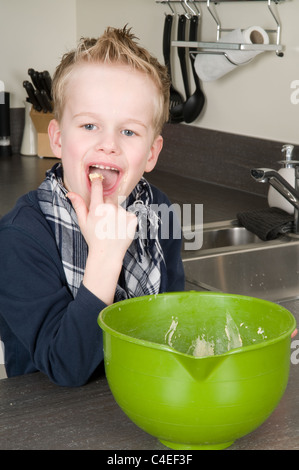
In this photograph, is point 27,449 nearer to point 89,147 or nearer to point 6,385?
point 6,385

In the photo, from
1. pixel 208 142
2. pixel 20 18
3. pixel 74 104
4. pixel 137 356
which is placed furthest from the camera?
pixel 20 18

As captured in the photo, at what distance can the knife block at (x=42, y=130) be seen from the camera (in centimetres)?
287

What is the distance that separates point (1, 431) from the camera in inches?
31.1

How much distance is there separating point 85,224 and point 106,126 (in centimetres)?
18

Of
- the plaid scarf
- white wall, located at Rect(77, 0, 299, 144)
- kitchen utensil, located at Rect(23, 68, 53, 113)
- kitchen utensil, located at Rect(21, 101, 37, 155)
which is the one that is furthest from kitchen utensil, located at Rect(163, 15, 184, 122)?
the plaid scarf

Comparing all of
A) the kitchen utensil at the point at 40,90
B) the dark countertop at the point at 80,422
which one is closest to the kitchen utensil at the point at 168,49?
the kitchen utensil at the point at 40,90

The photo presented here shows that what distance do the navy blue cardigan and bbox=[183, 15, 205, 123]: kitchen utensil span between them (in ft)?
4.84

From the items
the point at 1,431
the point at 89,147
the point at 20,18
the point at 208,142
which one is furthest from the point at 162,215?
the point at 20,18

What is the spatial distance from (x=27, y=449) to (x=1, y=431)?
0.19ft

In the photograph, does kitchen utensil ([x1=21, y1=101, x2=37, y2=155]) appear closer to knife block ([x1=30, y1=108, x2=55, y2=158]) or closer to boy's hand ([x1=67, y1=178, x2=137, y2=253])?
knife block ([x1=30, y1=108, x2=55, y2=158])

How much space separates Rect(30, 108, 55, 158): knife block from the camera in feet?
9.42

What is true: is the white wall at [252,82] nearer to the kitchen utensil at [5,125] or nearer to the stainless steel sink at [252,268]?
the stainless steel sink at [252,268]

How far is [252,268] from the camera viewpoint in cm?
172

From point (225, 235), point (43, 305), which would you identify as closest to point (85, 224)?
point (43, 305)
